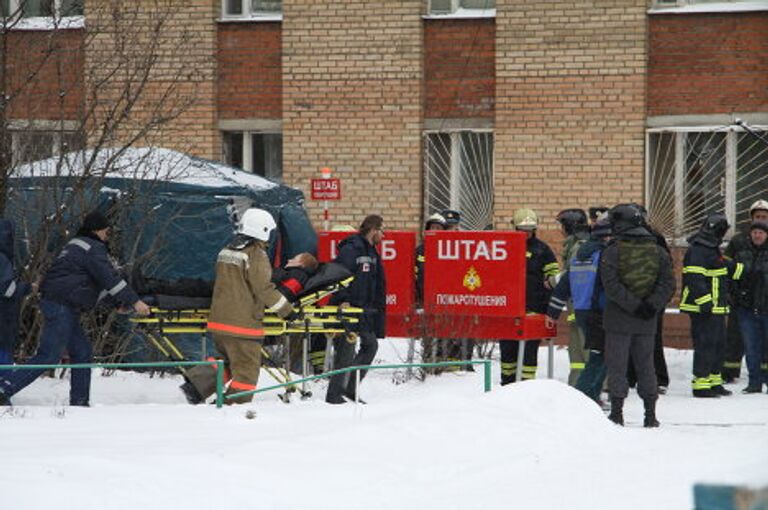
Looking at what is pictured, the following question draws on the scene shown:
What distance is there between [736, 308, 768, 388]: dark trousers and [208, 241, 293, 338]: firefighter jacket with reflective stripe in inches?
208

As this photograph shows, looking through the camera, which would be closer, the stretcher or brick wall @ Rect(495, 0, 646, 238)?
the stretcher

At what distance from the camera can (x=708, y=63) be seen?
20.6 m

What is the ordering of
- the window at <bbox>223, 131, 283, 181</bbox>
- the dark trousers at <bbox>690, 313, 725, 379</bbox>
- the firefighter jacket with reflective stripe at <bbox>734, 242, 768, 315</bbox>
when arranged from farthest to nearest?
the window at <bbox>223, 131, 283, 181</bbox>, the firefighter jacket with reflective stripe at <bbox>734, 242, 768, 315</bbox>, the dark trousers at <bbox>690, 313, 725, 379</bbox>

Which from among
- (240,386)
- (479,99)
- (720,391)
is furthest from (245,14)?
(240,386)

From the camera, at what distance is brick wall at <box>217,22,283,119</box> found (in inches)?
875

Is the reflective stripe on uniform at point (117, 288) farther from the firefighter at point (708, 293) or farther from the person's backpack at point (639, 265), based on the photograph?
the firefighter at point (708, 293)

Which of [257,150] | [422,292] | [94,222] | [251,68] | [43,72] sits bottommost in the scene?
[422,292]

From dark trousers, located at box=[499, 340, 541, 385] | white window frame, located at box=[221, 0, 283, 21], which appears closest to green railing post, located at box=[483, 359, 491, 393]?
dark trousers, located at box=[499, 340, 541, 385]

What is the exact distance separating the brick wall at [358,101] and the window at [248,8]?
47 cm

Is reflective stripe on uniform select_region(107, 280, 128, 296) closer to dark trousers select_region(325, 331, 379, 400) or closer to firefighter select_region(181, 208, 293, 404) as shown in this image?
firefighter select_region(181, 208, 293, 404)

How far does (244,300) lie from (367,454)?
9.17ft

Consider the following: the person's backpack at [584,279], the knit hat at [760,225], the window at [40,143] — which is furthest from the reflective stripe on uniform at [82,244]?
the knit hat at [760,225]

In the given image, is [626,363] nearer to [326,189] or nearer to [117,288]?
[117,288]

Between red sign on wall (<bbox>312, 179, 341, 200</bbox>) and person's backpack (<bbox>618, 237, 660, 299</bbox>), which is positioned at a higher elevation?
red sign on wall (<bbox>312, 179, 341, 200</bbox>)
